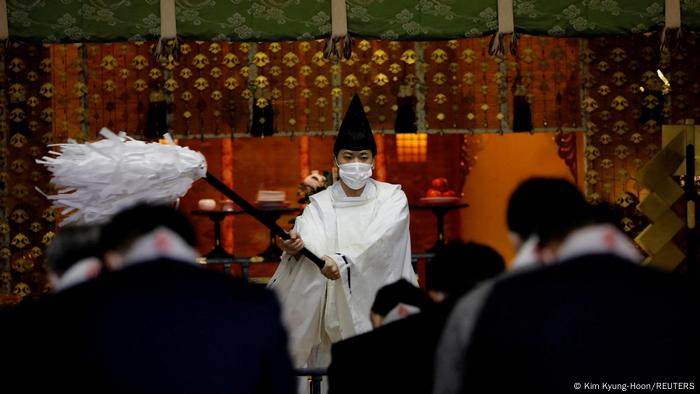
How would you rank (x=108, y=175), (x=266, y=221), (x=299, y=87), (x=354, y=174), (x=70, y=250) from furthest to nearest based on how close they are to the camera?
1. (x=299, y=87)
2. (x=354, y=174)
3. (x=266, y=221)
4. (x=108, y=175)
5. (x=70, y=250)

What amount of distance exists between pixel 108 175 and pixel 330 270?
164 centimetres

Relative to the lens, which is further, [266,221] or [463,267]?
[266,221]

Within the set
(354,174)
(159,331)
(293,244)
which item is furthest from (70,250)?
(354,174)

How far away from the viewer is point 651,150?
27.3 ft

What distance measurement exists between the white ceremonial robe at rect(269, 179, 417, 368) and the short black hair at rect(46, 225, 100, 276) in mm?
2341

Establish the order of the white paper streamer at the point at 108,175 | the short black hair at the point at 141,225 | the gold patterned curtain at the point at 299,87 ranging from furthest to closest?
the gold patterned curtain at the point at 299,87, the white paper streamer at the point at 108,175, the short black hair at the point at 141,225

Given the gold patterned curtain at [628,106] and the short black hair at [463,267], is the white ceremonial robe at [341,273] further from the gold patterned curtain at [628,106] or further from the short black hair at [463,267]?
the gold patterned curtain at [628,106]

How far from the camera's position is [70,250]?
2.73 metres

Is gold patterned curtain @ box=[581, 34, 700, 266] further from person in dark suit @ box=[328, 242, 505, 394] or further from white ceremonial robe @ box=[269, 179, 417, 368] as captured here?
person in dark suit @ box=[328, 242, 505, 394]

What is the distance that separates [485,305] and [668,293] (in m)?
0.44

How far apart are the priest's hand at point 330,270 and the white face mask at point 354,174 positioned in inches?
22.8

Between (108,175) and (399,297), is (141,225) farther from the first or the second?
(108,175)

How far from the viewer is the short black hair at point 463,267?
8.21ft

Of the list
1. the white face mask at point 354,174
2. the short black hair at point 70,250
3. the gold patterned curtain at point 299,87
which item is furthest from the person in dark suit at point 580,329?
the gold patterned curtain at point 299,87
